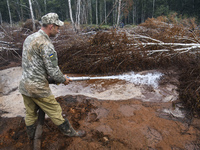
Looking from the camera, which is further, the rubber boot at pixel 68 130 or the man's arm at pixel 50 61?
the rubber boot at pixel 68 130

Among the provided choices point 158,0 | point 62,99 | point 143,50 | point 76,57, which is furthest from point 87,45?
point 158,0

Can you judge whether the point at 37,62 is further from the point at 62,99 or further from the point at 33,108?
the point at 62,99

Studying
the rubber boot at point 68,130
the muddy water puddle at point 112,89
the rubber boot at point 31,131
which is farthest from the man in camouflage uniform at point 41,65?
the muddy water puddle at point 112,89

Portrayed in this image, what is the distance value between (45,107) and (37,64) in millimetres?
724

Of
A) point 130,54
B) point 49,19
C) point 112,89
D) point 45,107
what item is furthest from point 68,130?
point 130,54

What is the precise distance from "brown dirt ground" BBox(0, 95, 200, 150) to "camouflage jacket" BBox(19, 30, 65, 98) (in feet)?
3.39

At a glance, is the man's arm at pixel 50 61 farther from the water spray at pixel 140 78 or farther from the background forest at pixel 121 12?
the background forest at pixel 121 12

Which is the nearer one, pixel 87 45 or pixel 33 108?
pixel 33 108

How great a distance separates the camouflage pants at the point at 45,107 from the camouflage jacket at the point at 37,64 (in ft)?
A: 0.43

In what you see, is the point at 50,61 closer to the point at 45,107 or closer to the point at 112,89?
the point at 45,107

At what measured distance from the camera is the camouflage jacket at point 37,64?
196 centimetres

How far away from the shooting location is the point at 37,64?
79.1 inches

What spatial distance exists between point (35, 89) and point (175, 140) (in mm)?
2631

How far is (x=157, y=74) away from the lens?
530 centimetres
